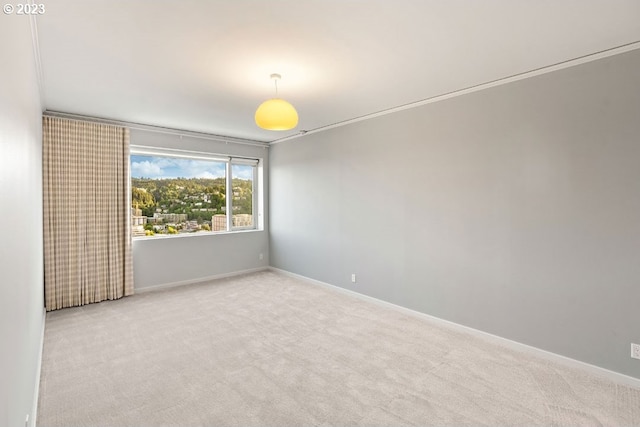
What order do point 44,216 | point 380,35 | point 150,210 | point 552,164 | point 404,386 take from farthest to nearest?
point 150,210, point 44,216, point 552,164, point 404,386, point 380,35

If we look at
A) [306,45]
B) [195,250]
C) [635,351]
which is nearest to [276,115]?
[306,45]

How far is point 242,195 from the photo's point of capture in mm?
6191

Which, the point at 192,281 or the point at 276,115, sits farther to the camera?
the point at 192,281

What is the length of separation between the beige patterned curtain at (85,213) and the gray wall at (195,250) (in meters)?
0.27

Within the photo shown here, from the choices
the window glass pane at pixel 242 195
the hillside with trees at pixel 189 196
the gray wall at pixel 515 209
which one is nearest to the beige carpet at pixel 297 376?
the gray wall at pixel 515 209

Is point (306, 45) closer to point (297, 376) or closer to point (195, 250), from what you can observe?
point (297, 376)

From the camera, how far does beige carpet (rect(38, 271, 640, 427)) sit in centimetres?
209

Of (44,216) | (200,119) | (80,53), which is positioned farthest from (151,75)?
(44,216)

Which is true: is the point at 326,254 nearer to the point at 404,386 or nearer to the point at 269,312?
the point at 269,312

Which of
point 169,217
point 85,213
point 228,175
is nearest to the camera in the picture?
point 85,213

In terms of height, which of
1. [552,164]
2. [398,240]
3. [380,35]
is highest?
[380,35]

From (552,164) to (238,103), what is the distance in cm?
334

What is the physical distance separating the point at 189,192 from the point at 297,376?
4.01 m

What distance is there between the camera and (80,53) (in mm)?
2479
